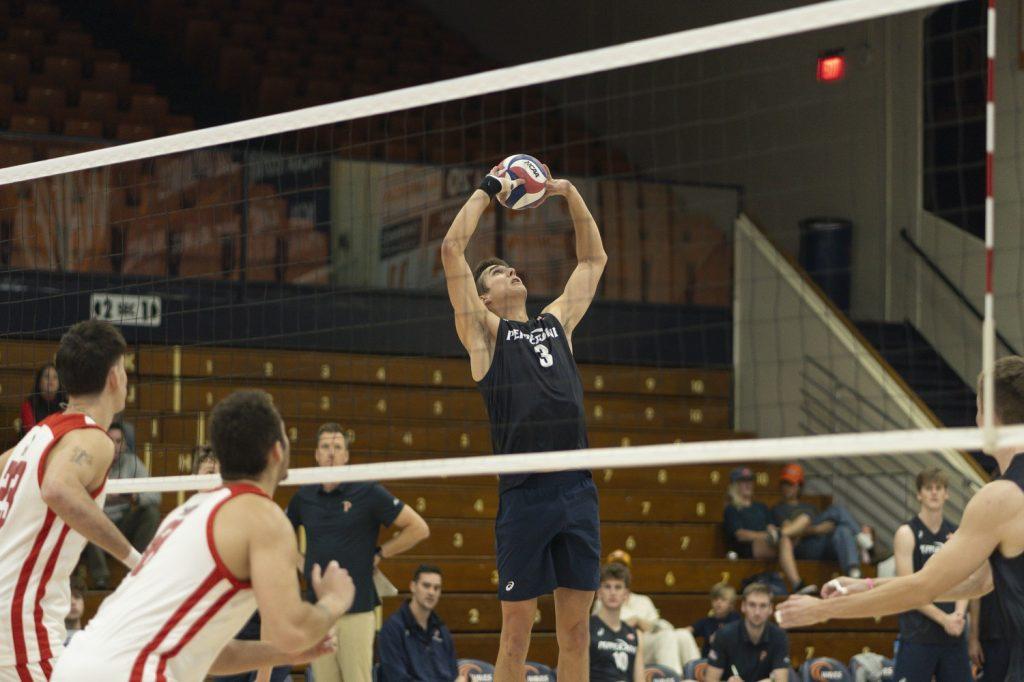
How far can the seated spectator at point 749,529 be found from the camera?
1425cm

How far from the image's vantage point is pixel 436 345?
50.0 feet

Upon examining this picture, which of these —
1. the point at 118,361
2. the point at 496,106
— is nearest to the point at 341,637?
the point at 118,361

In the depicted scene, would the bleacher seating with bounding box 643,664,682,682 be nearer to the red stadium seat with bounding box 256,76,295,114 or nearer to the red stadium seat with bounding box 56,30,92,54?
the red stadium seat with bounding box 256,76,295,114

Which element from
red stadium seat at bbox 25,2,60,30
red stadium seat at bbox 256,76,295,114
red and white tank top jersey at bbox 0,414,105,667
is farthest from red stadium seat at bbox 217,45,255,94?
red and white tank top jersey at bbox 0,414,105,667

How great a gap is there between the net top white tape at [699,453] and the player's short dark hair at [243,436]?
1.26 metres

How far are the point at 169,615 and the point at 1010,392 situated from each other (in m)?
2.94

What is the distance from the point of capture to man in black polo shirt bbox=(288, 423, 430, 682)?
33.7 ft

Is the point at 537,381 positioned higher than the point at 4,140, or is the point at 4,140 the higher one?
the point at 4,140

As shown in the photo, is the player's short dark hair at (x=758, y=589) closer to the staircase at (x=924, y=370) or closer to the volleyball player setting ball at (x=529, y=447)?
the volleyball player setting ball at (x=529, y=447)

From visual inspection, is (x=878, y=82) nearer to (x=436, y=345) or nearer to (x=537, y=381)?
(x=436, y=345)

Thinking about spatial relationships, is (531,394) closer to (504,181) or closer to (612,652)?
(504,181)

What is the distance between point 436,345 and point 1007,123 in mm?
6745

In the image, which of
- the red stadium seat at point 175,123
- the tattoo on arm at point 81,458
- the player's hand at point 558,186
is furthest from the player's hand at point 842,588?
the red stadium seat at point 175,123

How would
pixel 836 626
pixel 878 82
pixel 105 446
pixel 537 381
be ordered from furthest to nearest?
pixel 878 82
pixel 836 626
pixel 537 381
pixel 105 446
